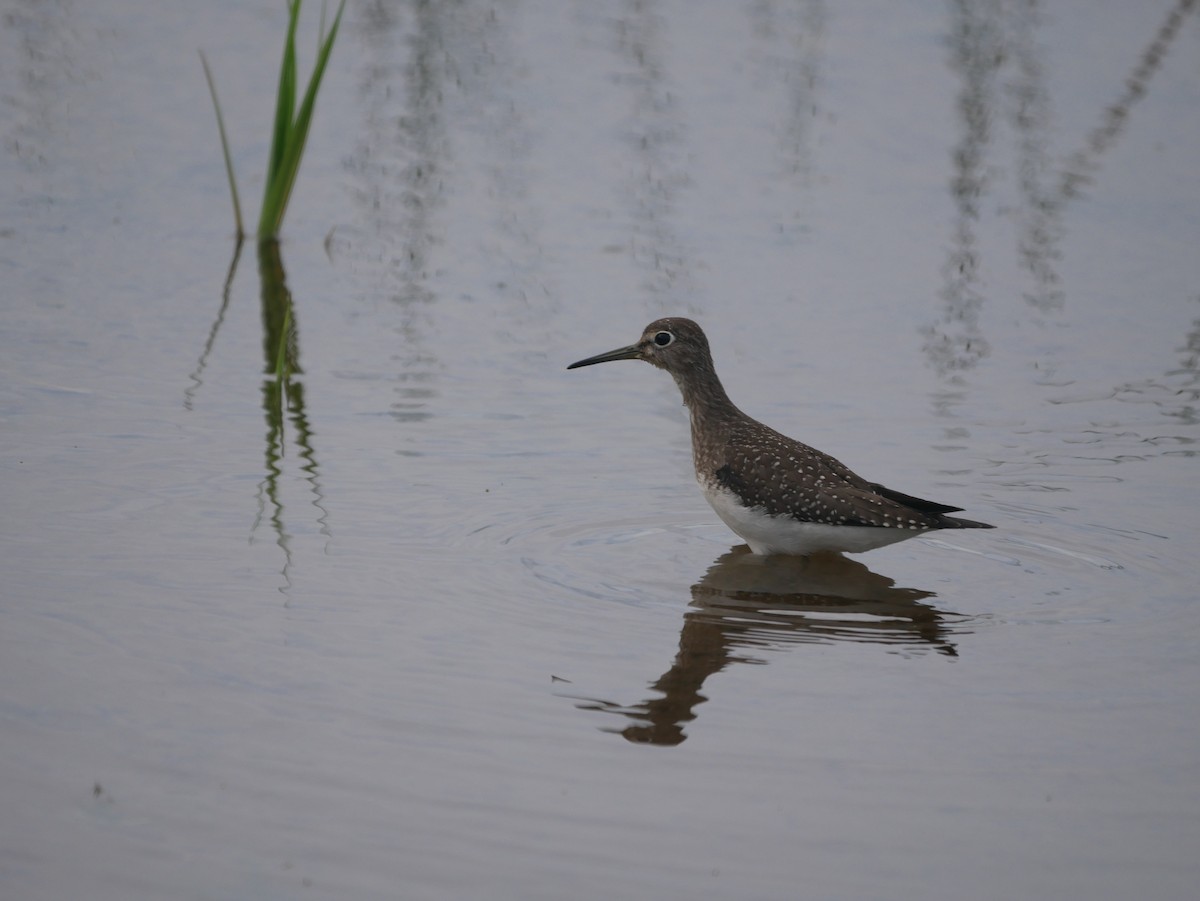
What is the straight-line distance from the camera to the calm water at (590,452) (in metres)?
5.02

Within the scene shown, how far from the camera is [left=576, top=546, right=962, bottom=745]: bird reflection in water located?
5.84m

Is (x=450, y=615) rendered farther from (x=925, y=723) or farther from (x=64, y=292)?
(x=64, y=292)

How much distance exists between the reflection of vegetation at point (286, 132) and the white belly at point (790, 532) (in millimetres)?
4473

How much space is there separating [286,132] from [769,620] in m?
5.56

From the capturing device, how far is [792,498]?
7637mm

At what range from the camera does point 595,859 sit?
477cm

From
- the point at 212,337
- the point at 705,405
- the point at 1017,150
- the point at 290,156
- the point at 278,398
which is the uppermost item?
the point at 1017,150

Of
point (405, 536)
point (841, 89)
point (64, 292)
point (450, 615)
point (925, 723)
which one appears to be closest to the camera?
point (925, 723)

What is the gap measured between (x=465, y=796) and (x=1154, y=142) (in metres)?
10.7

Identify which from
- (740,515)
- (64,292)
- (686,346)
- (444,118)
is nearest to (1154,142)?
(444,118)

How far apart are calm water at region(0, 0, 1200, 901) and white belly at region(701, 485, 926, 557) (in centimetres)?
17

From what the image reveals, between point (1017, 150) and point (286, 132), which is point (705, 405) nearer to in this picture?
point (286, 132)

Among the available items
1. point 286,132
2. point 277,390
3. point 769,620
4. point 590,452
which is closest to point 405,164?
point 286,132

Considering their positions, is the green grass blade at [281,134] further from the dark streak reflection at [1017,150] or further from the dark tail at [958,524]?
the dark tail at [958,524]
